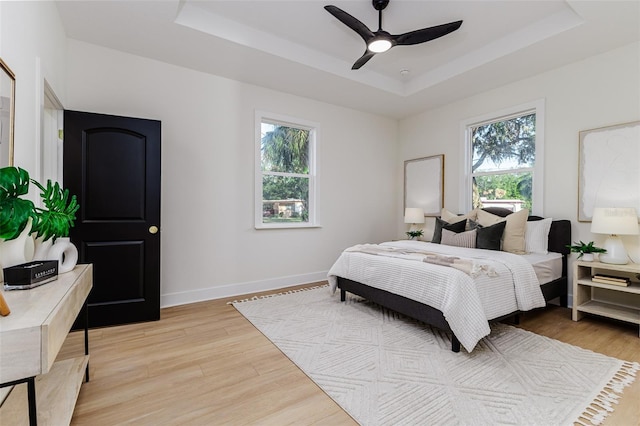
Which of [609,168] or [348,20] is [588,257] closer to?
[609,168]

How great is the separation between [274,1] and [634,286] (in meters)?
4.09

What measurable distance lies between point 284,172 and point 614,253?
12.1 feet

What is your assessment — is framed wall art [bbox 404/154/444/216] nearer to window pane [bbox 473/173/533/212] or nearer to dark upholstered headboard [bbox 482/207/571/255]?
window pane [bbox 473/173/533/212]

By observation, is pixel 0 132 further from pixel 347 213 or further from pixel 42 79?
pixel 347 213

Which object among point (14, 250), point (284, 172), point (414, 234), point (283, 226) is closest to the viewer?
point (14, 250)

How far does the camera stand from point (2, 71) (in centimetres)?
149

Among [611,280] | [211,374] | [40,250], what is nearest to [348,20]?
[40,250]

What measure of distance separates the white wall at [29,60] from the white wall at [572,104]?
4687 millimetres

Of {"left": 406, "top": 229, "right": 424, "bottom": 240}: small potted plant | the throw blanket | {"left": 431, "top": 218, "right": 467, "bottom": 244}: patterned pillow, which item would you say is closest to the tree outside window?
{"left": 431, "top": 218, "right": 467, "bottom": 244}: patterned pillow

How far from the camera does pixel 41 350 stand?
3.04 feet

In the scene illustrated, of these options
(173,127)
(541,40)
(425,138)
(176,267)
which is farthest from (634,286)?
(173,127)

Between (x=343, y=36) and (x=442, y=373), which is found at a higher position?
(x=343, y=36)

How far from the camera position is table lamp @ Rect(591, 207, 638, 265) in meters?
2.70

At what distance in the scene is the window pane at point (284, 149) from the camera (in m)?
4.23
